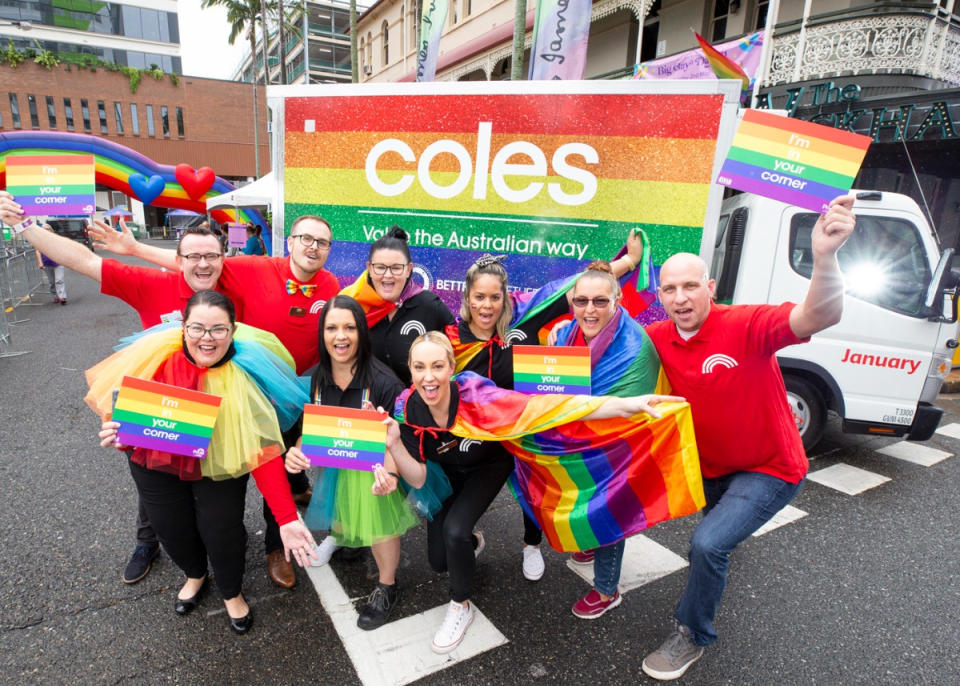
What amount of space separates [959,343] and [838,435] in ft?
5.11

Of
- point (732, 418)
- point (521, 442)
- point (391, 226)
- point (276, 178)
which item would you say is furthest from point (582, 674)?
point (276, 178)

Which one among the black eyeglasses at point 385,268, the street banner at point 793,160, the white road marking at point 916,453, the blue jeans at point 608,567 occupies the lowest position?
the white road marking at point 916,453

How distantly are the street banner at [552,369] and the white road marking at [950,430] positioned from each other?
5508mm

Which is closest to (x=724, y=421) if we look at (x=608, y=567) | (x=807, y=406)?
(x=608, y=567)

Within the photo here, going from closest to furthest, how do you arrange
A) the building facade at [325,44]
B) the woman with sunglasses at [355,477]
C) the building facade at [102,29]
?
the woman with sunglasses at [355,477], the building facade at [102,29], the building facade at [325,44]

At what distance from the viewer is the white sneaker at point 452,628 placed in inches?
94.7

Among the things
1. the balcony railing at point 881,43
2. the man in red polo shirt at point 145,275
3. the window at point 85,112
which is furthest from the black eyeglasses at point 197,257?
the window at point 85,112

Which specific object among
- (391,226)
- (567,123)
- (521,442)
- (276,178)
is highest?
(567,123)

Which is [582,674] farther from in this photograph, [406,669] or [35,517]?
[35,517]

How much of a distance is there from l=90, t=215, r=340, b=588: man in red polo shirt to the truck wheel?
402 centimetres

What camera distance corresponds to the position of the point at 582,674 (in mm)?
2320

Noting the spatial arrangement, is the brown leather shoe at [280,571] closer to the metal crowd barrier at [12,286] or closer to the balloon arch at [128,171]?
the balloon arch at [128,171]

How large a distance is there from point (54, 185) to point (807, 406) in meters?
5.71

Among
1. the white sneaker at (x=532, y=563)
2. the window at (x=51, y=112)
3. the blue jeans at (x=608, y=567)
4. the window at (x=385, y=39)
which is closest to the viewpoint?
the blue jeans at (x=608, y=567)
